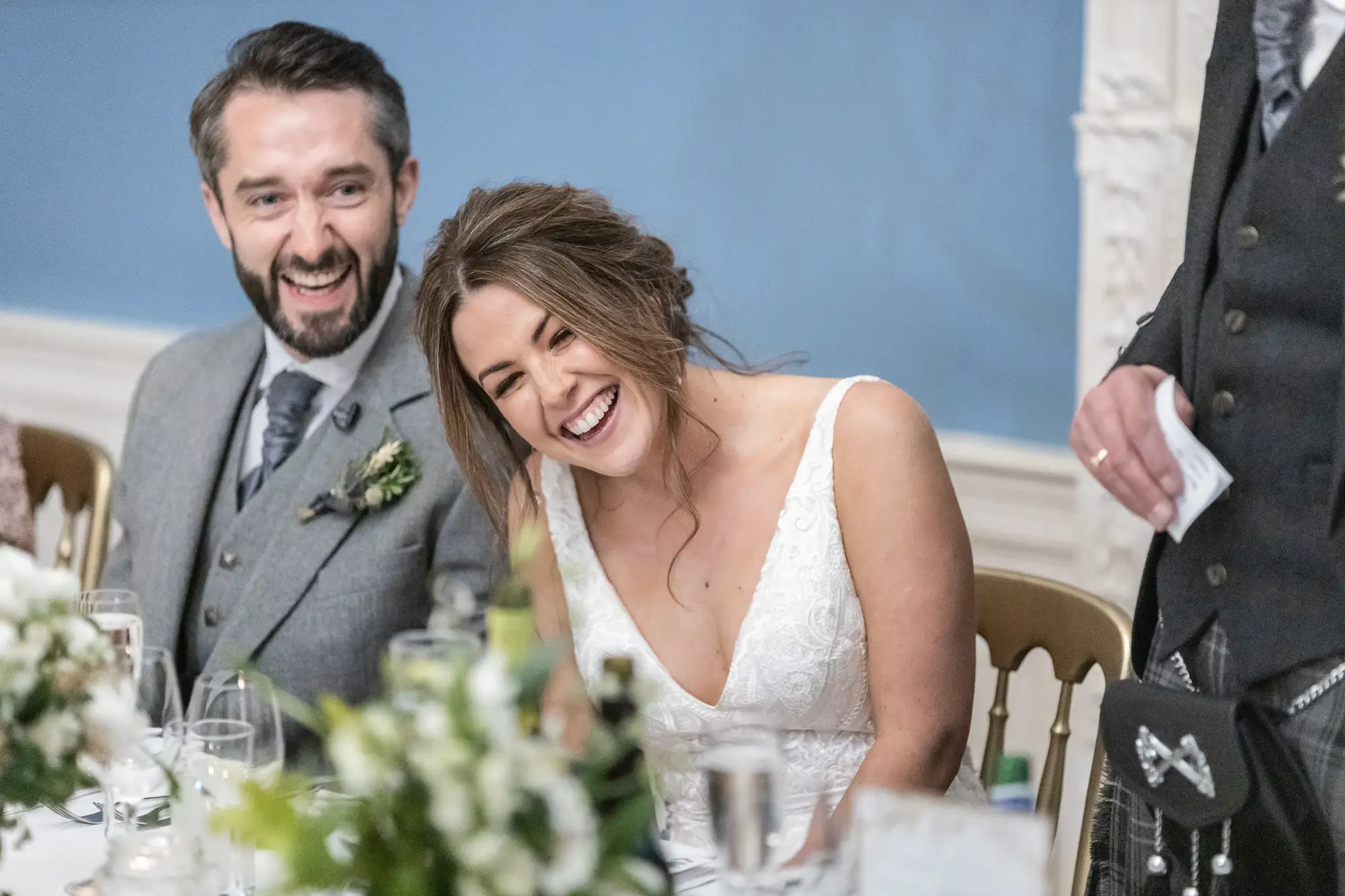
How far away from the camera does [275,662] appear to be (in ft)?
7.90

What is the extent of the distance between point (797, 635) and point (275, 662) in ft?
2.72

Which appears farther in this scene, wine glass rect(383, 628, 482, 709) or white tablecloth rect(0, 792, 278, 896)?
white tablecloth rect(0, 792, 278, 896)

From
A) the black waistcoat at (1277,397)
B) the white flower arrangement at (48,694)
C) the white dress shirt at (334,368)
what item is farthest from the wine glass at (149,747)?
the black waistcoat at (1277,397)

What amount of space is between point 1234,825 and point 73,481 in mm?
2168

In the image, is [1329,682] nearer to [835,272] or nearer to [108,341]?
[835,272]

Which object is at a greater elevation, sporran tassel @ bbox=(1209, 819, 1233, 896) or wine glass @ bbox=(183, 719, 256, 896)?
wine glass @ bbox=(183, 719, 256, 896)

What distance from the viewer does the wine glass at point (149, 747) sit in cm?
152

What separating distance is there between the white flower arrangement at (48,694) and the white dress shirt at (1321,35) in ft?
3.97

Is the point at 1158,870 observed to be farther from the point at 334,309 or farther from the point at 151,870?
the point at 334,309

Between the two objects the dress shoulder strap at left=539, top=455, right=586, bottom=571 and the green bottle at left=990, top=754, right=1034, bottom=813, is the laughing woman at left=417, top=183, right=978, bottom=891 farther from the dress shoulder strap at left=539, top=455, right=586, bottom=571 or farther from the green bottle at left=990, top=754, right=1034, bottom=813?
the green bottle at left=990, top=754, right=1034, bottom=813

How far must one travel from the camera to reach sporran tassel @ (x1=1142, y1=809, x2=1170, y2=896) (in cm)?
166

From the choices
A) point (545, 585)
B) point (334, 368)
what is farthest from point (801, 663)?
point (334, 368)

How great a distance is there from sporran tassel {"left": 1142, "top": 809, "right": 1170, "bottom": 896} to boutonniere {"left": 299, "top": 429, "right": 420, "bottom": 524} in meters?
1.21

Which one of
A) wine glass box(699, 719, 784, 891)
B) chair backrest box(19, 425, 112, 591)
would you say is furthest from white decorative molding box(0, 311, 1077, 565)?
wine glass box(699, 719, 784, 891)
